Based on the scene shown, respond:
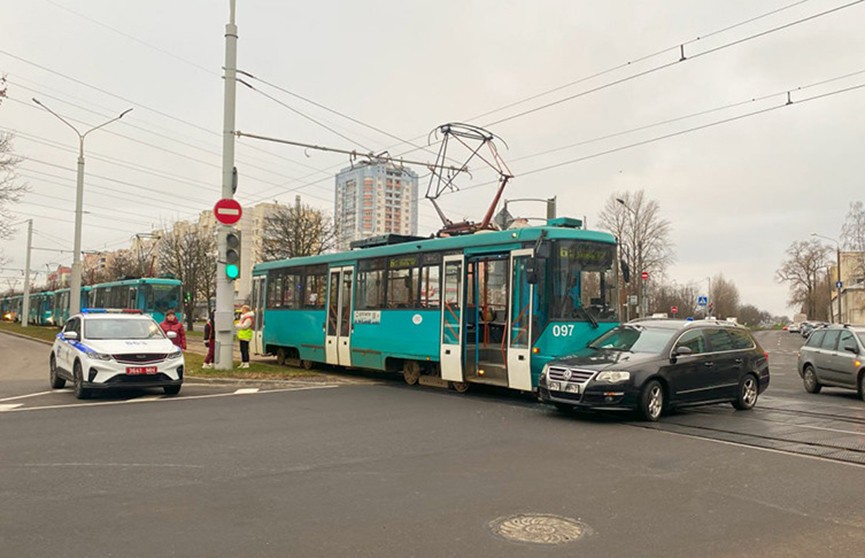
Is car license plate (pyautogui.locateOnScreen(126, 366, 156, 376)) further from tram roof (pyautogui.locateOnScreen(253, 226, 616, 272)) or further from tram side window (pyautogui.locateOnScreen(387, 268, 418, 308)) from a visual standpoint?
tram roof (pyautogui.locateOnScreen(253, 226, 616, 272))

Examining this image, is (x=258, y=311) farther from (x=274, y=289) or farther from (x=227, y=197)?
(x=227, y=197)

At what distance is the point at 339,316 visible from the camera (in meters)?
18.0

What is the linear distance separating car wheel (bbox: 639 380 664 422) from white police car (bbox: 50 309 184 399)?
8759mm

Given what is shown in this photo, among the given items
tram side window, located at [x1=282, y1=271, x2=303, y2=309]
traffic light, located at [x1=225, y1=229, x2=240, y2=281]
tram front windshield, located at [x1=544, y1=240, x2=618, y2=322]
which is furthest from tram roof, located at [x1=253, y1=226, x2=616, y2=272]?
traffic light, located at [x1=225, y1=229, x2=240, y2=281]

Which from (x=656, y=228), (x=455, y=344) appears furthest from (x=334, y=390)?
(x=656, y=228)

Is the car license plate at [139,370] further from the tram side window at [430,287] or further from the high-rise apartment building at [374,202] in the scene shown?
the high-rise apartment building at [374,202]

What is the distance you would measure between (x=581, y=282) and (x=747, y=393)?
354cm

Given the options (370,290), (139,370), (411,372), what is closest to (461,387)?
(411,372)

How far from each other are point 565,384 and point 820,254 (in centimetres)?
9068

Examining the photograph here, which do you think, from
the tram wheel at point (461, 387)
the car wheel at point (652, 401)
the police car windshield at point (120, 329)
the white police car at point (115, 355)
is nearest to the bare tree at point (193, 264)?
the white police car at point (115, 355)

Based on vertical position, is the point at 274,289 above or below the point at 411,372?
above

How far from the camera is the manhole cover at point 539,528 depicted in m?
4.99

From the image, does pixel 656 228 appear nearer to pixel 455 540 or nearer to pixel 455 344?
pixel 455 344

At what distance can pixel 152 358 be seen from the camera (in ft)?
43.0
